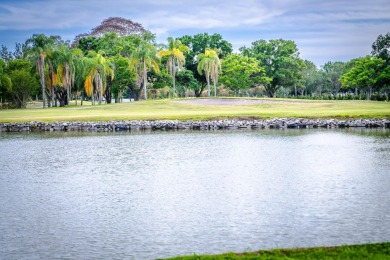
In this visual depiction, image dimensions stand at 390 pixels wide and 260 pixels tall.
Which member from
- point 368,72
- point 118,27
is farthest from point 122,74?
point 118,27

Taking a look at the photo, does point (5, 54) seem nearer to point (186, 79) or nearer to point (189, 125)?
point (186, 79)

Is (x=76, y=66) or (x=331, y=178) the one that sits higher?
(x=76, y=66)

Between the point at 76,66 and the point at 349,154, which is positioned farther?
the point at 76,66

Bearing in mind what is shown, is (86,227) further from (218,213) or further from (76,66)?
(76,66)

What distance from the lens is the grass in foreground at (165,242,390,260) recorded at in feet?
34.9

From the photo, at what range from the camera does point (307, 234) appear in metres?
13.8

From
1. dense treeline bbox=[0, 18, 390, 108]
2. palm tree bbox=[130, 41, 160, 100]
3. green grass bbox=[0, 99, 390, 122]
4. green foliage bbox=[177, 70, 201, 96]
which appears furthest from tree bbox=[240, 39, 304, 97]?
green grass bbox=[0, 99, 390, 122]

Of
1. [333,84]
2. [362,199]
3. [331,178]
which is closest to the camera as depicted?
[362,199]

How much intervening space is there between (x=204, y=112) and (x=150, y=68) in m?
36.8

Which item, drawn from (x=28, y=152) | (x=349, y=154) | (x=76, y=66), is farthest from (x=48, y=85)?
(x=349, y=154)

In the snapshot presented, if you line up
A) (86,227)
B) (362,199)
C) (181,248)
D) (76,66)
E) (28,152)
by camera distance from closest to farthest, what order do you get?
(181,248)
(86,227)
(362,199)
(28,152)
(76,66)

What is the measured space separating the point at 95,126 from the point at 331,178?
129ft

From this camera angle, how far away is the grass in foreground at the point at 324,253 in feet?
34.9

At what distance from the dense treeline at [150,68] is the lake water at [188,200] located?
6336 centimetres
